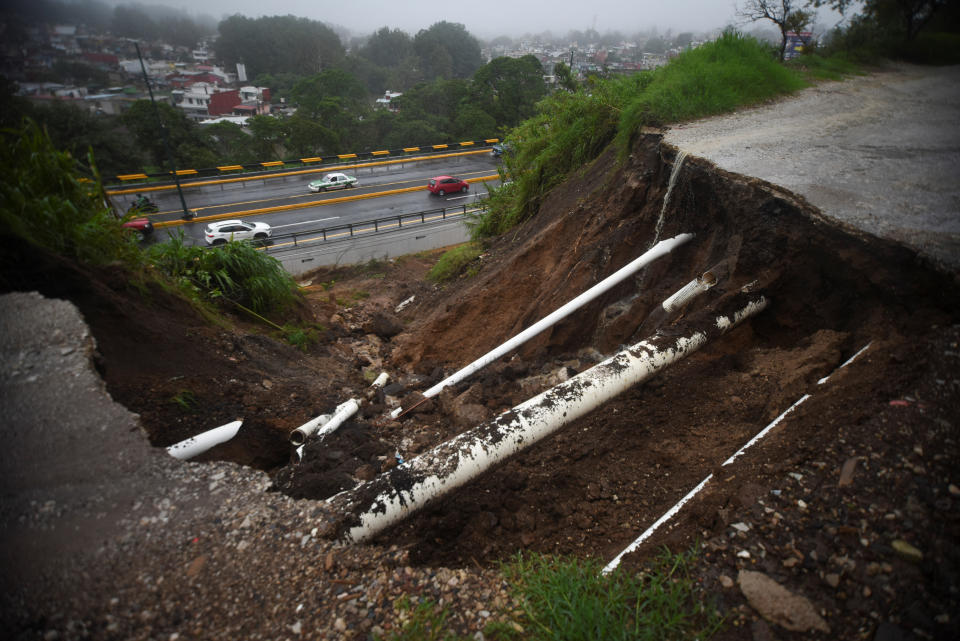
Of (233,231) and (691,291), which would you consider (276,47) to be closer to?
(233,231)

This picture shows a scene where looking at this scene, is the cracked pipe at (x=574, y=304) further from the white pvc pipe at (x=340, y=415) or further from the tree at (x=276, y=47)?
the tree at (x=276, y=47)

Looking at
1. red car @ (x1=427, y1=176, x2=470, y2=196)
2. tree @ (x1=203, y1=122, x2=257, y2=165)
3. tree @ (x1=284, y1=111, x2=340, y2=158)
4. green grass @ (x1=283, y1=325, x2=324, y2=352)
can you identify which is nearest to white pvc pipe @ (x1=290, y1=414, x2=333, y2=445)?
green grass @ (x1=283, y1=325, x2=324, y2=352)

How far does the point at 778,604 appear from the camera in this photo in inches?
81.7

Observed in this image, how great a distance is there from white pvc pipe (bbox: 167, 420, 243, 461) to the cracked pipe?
2.03m

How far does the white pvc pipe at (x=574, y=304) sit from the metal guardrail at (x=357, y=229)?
10753 mm

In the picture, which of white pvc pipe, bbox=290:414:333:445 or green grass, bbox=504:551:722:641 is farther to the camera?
white pvc pipe, bbox=290:414:333:445

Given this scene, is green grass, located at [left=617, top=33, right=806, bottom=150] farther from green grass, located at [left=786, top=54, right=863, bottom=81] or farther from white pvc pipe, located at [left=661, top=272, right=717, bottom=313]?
white pvc pipe, located at [left=661, top=272, right=717, bottom=313]

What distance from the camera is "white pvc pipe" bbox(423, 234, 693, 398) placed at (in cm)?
539

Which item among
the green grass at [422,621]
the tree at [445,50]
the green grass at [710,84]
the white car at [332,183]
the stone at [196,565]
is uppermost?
the tree at [445,50]

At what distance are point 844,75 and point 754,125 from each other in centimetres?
585

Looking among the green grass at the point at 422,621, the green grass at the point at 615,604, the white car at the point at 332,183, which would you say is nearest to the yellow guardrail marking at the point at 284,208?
the white car at the point at 332,183

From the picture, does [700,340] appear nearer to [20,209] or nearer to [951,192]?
[951,192]

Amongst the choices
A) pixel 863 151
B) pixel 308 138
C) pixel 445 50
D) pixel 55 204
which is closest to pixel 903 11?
pixel 863 151

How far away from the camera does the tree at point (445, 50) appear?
2714 inches
